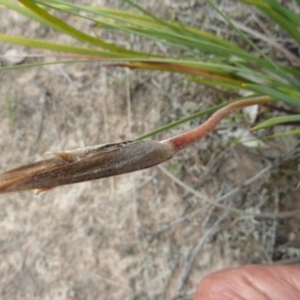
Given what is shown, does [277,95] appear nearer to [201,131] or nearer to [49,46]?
[201,131]

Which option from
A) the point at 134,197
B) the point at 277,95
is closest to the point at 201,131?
the point at 277,95

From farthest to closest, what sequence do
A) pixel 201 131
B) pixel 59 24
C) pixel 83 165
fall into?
pixel 59 24
pixel 201 131
pixel 83 165

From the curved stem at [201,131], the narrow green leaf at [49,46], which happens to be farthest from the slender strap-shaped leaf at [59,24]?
the curved stem at [201,131]

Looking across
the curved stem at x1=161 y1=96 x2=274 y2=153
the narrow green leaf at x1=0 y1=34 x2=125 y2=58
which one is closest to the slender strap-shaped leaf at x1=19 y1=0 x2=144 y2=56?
the narrow green leaf at x1=0 y1=34 x2=125 y2=58

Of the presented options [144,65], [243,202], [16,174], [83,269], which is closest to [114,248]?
[83,269]

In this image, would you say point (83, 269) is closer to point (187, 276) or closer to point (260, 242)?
point (187, 276)

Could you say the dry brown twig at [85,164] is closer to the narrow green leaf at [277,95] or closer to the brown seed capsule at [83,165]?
the brown seed capsule at [83,165]
